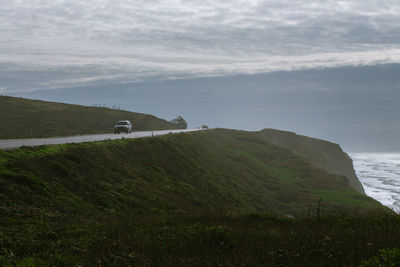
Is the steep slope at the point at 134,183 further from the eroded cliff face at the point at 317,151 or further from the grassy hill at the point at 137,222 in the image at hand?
the eroded cliff face at the point at 317,151

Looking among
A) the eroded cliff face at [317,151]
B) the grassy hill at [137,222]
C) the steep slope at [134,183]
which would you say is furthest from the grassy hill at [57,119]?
the eroded cliff face at [317,151]

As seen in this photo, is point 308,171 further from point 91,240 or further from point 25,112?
point 91,240

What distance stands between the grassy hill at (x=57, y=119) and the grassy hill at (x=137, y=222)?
150 feet

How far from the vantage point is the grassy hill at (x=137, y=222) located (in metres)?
9.22

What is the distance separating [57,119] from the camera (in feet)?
299

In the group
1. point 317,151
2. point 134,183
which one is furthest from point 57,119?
point 317,151

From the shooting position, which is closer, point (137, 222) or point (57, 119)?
point (137, 222)

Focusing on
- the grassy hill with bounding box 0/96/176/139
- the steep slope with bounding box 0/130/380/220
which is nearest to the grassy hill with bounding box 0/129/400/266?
the steep slope with bounding box 0/130/380/220

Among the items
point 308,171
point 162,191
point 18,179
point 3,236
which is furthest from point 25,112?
point 3,236

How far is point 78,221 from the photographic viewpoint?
14438mm

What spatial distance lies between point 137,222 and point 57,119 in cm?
8268

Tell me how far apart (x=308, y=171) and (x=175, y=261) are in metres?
69.5

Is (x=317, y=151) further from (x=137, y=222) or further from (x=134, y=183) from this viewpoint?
(x=137, y=222)

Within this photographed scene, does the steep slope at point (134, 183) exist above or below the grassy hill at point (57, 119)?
below
